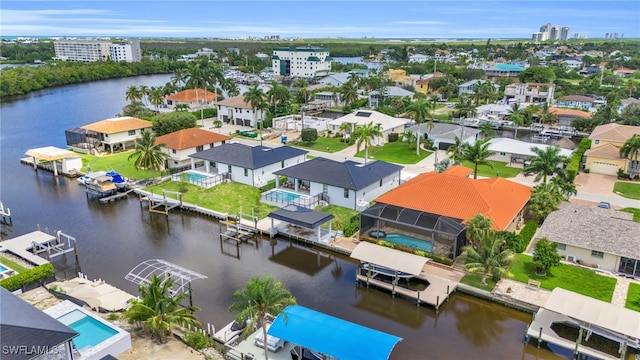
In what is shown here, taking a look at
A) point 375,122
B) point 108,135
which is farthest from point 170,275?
point 375,122

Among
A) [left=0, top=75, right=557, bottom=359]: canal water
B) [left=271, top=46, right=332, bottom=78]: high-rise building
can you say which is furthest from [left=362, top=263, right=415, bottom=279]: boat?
[left=271, top=46, right=332, bottom=78]: high-rise building

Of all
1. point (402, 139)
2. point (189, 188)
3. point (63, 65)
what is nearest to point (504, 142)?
point (402, 139)

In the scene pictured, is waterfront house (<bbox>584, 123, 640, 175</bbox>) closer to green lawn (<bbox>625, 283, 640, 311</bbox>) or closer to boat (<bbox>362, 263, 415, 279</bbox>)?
green lawn (<bbox>625, 283, 640, 311</bbox>)

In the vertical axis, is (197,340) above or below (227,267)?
above

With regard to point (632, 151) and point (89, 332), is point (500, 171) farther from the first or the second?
point (89, 332)

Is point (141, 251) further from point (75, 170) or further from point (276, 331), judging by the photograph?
point (75, 170)

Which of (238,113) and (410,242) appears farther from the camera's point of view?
(238,113)
